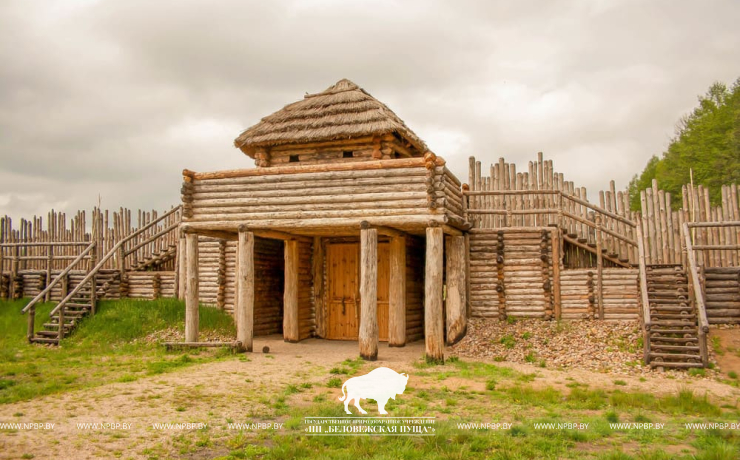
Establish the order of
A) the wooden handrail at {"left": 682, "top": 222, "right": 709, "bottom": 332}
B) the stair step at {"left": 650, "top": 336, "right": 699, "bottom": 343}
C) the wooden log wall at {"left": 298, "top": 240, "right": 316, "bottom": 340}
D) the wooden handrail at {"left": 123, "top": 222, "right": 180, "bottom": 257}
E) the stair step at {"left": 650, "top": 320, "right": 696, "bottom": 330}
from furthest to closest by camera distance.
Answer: the wooden handrail at {"left": 123, "top": 222, "right": 180, "bottom": 257} < the wooden log wall at {"left": 298, "top": 240, "right": 316, "bottom": 340} < the stair step at {"left": 650, "top": 320, "right": 696, "bottom": 330} < the stair step at {"left": 650, "top": 336, "right": 699, "bottom": 343} < the wooden handrail at {"left": 682, "top": 222, "right": 709, "bottom": 332}

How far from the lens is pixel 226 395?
9.37 metres

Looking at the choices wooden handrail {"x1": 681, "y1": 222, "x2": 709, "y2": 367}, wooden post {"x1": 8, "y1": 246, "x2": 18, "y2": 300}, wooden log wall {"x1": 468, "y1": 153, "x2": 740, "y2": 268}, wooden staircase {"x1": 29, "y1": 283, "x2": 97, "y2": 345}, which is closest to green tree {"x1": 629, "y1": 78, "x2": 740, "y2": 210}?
wooden log wall {"x1": 468, "y1": 153, "x2": 740, "y2": 268}

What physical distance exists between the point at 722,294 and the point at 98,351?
1759 cm

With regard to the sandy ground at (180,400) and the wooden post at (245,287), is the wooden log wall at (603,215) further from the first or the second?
the wooden post at (245,287)

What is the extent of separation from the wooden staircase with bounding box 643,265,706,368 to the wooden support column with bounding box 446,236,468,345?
4787 millimetres

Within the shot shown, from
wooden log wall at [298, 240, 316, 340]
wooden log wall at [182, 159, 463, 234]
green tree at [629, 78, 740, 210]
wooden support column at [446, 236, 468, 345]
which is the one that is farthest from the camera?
green tree at [629, 78, 740, 210]

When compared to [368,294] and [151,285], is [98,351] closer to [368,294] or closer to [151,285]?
[151,285]

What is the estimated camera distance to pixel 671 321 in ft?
42.6

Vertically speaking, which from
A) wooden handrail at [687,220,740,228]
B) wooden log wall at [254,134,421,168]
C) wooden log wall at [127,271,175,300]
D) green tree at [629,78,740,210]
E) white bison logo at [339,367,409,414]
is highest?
green tree at [629,78,740,210]

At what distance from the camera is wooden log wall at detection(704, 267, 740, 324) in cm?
1529

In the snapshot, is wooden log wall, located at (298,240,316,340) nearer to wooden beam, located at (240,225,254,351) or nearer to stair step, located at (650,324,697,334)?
wooden beam, located at (240,225,254,351)

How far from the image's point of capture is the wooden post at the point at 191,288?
15078 mm

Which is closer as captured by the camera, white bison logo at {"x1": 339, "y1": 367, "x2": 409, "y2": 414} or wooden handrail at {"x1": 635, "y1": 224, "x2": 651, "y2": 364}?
white bison logo at {"x1": 339, "y1": 367, "x2": 409, "y2": 414}

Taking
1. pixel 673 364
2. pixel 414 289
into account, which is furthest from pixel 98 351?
pixel 673 364
